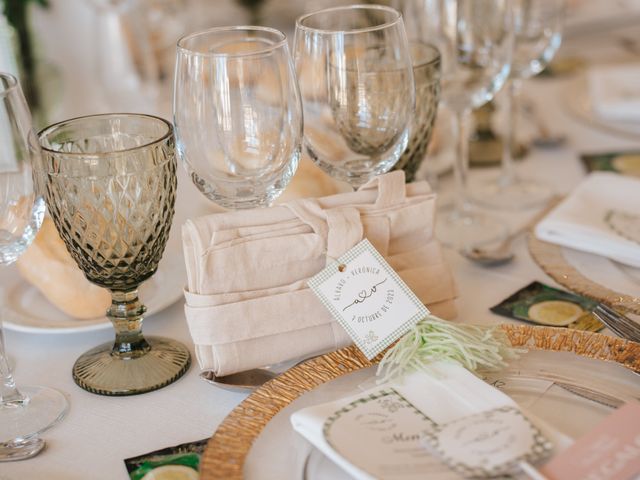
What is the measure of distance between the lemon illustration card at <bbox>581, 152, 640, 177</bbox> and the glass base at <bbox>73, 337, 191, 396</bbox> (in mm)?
747

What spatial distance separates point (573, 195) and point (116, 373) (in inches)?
23.7

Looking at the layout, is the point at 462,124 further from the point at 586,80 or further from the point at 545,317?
the point at 586,80

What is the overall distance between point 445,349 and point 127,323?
0.32 m

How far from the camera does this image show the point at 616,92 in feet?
4.93

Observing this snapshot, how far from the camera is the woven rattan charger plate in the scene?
0.65m

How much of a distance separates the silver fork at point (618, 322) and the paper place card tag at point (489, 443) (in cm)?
22

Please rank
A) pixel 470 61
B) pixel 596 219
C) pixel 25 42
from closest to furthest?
1. pixel 596 219
2. pixel 470 61
3. pixel 25 42

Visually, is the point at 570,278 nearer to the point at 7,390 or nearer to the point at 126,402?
the point at 126,402

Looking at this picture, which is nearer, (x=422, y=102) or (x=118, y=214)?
(x=118, y=214)

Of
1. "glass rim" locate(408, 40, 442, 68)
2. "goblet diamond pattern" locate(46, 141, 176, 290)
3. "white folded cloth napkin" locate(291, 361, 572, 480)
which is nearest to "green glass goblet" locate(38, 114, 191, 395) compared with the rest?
"goblet diamond pattern" locate(46, 141, 176, 290)

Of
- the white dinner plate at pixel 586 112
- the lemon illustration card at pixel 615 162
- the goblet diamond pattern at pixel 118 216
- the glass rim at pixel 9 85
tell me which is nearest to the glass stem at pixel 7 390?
the goblet diamond pattern at pixel 118 216

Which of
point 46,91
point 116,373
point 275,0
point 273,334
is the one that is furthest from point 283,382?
point 275,0

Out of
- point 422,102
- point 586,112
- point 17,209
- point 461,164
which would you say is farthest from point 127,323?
point 586,112

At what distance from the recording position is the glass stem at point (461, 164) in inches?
46.3
